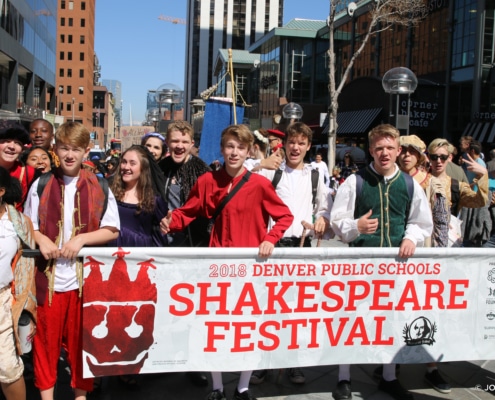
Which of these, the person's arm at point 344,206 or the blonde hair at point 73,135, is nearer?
the blonde hair at point 73,135

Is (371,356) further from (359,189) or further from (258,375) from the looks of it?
(359,189)

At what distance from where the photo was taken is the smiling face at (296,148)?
451 cm

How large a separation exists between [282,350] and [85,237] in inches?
63.0

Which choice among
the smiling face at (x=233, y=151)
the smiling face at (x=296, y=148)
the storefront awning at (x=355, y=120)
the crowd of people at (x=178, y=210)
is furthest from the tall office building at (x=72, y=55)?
the smiling face at (x=233, y=151)

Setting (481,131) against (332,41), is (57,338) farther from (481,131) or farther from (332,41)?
(481,131)

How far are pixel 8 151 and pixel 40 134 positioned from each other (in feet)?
3.94

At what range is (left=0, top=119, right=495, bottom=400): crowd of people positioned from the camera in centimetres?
347

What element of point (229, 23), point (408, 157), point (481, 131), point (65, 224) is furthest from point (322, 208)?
point (229, 23)

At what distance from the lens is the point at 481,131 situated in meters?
23.9

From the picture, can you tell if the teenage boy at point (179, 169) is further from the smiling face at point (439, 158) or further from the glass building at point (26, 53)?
the glass building at point (26, 53)

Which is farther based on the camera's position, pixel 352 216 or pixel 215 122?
pixel 215 122

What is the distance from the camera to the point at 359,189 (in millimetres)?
4191

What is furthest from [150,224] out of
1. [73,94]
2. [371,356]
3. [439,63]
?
[73,94]

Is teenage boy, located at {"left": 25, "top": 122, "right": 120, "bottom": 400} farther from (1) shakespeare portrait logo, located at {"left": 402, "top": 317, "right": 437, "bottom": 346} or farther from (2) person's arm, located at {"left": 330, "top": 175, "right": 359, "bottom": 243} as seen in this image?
(1) shakespeare portrait logo, located at {"left": 402, "top": 317, "right": 437, "bottom": 346}
